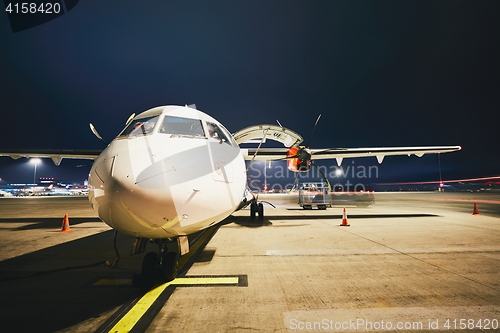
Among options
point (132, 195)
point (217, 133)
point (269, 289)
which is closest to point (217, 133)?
point (217, 133)

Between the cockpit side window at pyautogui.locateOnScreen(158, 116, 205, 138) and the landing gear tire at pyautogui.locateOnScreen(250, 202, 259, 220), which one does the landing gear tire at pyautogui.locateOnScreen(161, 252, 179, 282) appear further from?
the landing gear tire at pyautogui.locateOnScreen(250, 202, 259, 220)

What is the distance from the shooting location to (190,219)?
10.4ft

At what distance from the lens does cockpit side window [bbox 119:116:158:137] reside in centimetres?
381

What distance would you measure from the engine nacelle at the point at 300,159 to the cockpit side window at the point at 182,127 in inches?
299

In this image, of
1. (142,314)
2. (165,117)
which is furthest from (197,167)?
(142,314)

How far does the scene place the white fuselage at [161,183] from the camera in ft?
9.16

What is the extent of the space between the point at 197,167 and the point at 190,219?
0.64 m

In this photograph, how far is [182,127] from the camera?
4105 mm

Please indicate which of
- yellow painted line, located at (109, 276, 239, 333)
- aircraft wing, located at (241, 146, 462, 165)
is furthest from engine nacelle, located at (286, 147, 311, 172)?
yellow painted line, located at (109, 276, 239, 333)

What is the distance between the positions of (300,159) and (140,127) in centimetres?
845

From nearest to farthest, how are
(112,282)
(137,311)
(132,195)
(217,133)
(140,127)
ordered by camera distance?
(132,195), (137,311), (140,127), (112,282), (217,133)

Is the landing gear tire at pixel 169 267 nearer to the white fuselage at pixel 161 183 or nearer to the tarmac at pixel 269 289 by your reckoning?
the tarmac at pixel 269 289

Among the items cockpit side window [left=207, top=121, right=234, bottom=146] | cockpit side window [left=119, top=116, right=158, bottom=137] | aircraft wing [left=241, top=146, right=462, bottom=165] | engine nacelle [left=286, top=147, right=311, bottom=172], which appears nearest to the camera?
cockpit side window [left=119, top=116, right=158, bottom=137]

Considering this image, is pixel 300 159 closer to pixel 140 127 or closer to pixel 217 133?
pixel 217 133
